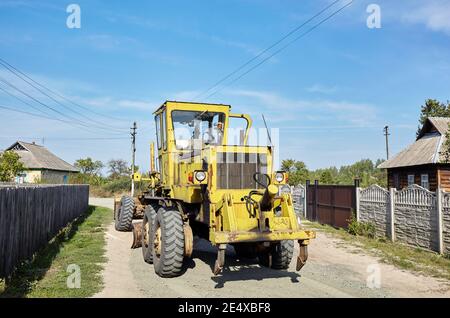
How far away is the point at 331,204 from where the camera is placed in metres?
15.8

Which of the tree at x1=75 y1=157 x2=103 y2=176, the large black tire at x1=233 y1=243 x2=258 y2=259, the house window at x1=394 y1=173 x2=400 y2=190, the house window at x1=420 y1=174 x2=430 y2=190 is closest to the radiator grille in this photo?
the large black tire at x1=233 y1=243 x2=258 y2=259

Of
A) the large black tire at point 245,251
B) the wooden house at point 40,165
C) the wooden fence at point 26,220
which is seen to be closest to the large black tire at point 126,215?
the wooden fence at point 26,220

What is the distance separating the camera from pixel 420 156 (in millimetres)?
23812

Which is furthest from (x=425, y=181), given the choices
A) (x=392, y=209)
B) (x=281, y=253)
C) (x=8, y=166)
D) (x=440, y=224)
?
(x=8, y=166)

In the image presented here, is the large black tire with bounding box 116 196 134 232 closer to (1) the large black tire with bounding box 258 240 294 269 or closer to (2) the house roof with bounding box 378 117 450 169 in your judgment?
(1) the large black tire with bounding box 258 240 294 269

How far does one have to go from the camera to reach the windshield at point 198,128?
8604 millimetres

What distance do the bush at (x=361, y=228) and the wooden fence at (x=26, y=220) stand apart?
9.77 metres

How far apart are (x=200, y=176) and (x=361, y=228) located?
27.0 feet

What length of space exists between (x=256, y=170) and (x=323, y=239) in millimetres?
6319

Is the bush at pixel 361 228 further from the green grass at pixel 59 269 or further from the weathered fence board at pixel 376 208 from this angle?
the green grass at pixel 59 269

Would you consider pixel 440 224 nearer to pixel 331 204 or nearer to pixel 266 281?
pixel 266 281

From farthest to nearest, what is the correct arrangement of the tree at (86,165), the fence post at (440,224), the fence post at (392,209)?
the tree at (86,165), the fence post at (392,209), the fence post at (440,224)

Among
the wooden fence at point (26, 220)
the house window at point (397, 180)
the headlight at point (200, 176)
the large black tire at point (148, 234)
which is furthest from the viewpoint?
the house window at point (397, 180)
